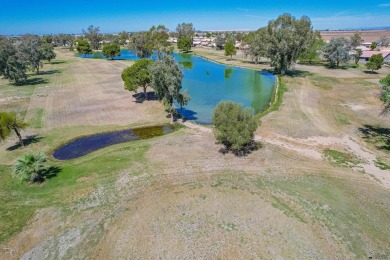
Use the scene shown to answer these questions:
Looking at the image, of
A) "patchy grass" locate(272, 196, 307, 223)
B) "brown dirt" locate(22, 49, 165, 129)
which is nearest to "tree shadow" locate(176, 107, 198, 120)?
"brown dirt" locate(22, 49, 165, 129)

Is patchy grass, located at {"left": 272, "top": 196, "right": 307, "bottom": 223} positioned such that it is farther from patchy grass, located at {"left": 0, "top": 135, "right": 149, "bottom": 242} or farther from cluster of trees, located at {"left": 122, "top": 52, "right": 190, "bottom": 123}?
cluster of trees, located at {"left": 122, "top": 52, "right": 190, "bottom": 123}

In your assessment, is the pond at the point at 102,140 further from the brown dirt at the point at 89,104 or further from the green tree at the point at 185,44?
the green tree at the point at 185,44

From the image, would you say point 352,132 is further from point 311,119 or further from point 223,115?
point 223,115

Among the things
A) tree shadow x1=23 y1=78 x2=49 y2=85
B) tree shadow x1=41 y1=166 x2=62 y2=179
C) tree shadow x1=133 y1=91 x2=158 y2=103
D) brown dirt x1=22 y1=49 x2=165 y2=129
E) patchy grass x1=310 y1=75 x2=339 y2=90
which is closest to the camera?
tree shadow x1=41 y1=166 x2=62 y2=179

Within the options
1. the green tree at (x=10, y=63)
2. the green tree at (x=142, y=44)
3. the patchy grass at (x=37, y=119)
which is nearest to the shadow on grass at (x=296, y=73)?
the green tree at (x=142, y=44)

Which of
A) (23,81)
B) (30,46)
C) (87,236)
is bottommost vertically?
(87,236)

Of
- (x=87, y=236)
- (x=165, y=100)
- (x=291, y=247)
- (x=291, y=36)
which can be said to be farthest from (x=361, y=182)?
(x=291, y=36)
